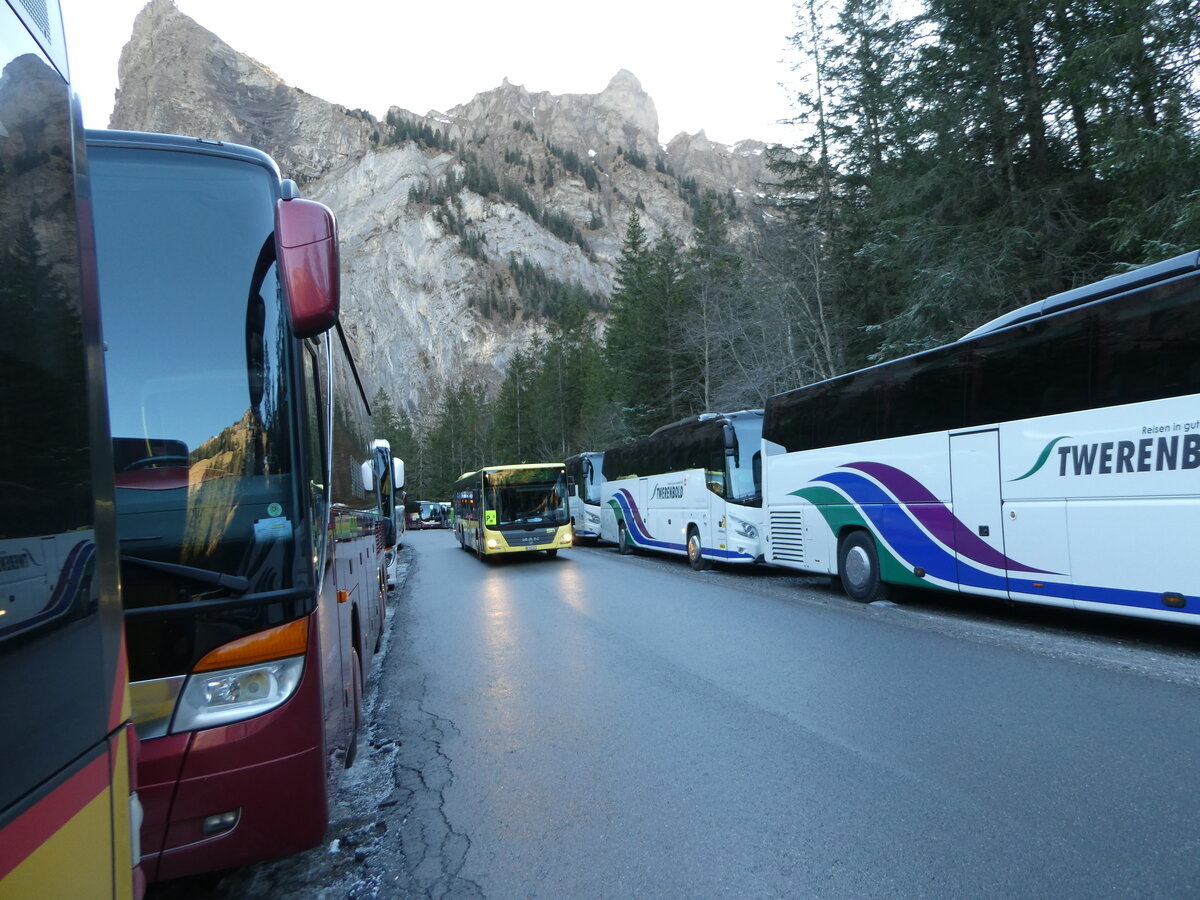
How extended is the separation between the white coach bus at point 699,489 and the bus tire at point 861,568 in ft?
12.3

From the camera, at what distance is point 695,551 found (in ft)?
62.4

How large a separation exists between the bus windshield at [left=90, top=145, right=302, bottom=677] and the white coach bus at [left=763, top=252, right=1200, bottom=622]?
303 inches

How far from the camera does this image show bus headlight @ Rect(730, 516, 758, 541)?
642 inches

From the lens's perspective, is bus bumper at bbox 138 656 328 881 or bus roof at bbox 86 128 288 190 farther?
bus roof at bbox 86 128 288 190

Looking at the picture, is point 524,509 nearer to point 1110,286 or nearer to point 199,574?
point 1110,286

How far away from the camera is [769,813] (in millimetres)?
4086

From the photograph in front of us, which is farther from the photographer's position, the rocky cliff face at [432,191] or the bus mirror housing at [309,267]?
the rocky cliff face at [432,191]

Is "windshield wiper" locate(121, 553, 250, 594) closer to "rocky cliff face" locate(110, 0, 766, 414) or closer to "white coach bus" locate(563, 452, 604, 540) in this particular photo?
"white coach bus" locate(563, 452, 604, 540)

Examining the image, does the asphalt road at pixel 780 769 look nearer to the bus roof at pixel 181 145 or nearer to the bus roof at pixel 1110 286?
the bus roof at pixel 181 145

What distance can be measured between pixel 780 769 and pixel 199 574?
3383mm

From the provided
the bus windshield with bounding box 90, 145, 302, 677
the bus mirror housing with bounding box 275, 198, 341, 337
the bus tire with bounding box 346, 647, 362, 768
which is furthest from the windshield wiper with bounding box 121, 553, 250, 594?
the bus tire with bounding box 346, 647, 362, 768

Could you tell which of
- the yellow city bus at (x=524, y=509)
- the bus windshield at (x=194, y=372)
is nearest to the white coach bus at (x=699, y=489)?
the yellow city bus at (x=524, y=509)

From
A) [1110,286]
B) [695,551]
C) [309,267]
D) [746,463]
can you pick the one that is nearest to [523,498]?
[695,551]

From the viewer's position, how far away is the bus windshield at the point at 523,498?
22422 millimetres
